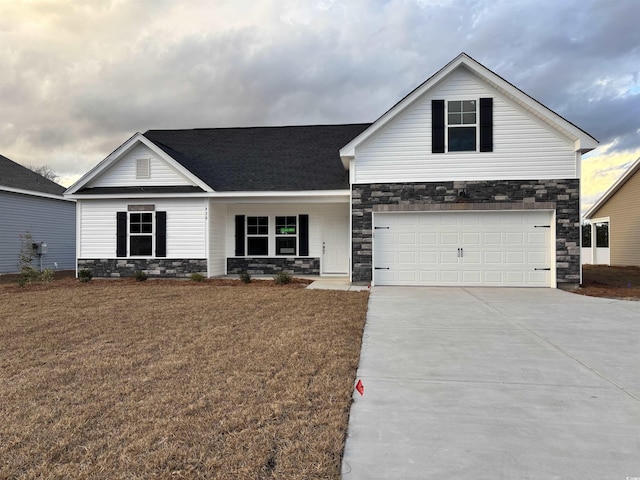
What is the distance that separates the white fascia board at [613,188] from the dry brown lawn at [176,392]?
1843 centimetres

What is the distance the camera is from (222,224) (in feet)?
48.6

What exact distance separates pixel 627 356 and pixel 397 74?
14.3m

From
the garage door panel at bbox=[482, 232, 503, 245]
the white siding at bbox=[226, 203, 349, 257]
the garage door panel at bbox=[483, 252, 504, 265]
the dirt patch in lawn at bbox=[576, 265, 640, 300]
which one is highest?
the white siding at bbox=[226, 203, 349, 257]

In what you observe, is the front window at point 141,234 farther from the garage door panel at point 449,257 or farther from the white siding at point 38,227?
the garage door panel at point 449,257

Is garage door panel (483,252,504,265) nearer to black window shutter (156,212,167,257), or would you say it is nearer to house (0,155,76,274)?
black window shutter (156,212,167,257)

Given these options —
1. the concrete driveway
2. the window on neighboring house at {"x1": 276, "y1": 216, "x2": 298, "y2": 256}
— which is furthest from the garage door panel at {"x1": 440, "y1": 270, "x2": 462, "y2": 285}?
the window on neighboring house at {"x1": 276, "y1": 216, "x2": 298, "y2": 256}

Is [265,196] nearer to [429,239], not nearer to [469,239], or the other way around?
[429,239]

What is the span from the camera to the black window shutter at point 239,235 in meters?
15.1

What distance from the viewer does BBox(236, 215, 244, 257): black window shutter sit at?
15.1 meters

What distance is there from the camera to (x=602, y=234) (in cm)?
2302

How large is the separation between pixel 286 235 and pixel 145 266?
4.93 m

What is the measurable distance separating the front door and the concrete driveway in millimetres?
7536

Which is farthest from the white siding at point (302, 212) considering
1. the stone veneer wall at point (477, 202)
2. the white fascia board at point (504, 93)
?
the white fascia board at point (504, 93)

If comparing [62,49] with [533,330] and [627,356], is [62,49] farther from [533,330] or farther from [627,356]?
[627,356]
